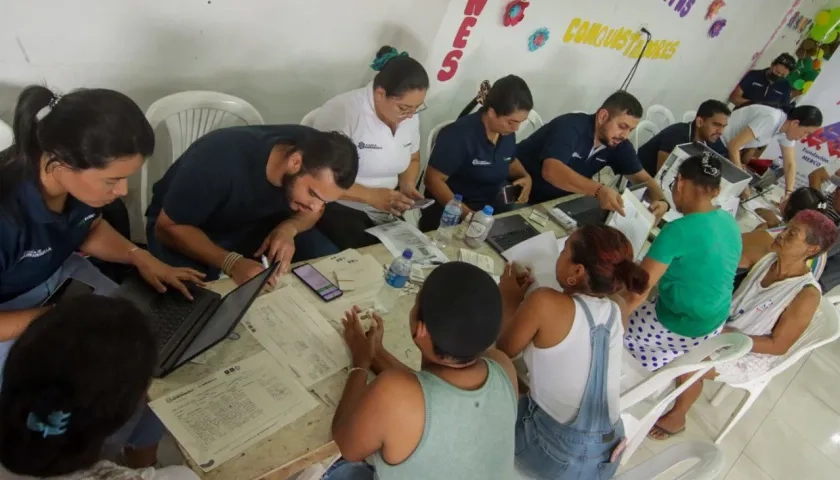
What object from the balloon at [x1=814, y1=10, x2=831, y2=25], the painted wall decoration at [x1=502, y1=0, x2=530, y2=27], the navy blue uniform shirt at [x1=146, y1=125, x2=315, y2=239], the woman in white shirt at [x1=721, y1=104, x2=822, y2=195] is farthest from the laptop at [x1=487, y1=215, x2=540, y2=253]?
the balloon at [x1=814, y1=10, x2=831, y2=25]

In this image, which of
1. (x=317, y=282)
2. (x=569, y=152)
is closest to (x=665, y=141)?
(x=569, y=152)

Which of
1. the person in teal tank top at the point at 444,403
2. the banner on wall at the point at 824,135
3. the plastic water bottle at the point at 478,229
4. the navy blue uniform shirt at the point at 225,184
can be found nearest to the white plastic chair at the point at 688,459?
the person in teal tank top at the point at 444,403

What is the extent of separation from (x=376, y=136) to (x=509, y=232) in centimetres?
69

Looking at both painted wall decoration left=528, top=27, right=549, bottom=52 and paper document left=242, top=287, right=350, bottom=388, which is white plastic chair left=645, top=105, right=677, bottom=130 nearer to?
painted wall decoration left=528, top=27, right=549, bottom=52

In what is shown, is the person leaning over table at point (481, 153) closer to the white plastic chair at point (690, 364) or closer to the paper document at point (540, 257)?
the paper document at point (540, 257)

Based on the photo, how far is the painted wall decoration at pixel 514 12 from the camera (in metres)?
3.05

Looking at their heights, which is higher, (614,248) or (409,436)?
(614,248)

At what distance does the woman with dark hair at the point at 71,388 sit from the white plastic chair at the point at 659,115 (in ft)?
13.9

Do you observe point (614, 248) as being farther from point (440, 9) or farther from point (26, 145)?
point (440, 9)

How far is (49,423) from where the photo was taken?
0.77 metres

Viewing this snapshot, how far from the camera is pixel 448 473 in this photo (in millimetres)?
1148

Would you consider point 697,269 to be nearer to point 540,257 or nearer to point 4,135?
point 540,257

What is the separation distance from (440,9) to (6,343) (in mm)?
2313

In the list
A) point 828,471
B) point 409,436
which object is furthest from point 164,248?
point 828,471
